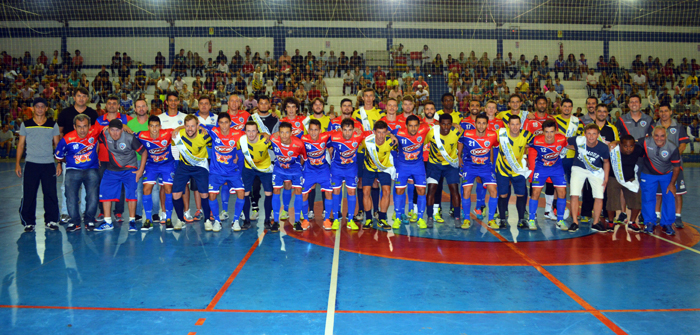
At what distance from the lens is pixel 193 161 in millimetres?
7906

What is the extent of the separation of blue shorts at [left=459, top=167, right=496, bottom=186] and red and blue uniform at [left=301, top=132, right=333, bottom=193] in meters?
2.42

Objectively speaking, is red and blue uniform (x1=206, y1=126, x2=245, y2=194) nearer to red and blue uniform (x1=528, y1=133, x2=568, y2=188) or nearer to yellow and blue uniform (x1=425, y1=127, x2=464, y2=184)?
yellow and blue uniform (x1=425, y1=127, x2=464, y2=184)

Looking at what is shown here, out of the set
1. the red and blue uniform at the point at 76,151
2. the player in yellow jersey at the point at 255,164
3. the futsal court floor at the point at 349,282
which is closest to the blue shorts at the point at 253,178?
the player in yellow jersey at the point at 255,164

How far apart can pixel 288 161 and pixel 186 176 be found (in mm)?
1750

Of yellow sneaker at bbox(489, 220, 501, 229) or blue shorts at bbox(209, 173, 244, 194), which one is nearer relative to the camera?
blue shorts at bbox(209, 173, 244, 194)

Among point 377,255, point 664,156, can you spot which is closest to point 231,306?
point 377,255

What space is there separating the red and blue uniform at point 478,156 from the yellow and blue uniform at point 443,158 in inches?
5.8

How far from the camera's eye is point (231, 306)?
4.71 metres

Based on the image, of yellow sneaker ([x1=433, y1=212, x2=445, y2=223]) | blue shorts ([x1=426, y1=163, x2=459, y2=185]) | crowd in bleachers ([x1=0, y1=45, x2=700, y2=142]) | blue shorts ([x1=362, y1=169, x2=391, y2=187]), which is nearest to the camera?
blue shorts ([x1=362, y1=169, x2=391, y2=187])

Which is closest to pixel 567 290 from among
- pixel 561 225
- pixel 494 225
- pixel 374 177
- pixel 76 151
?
pixel 494 225

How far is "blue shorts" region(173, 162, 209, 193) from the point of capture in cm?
798

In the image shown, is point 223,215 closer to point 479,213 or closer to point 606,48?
point 479,213

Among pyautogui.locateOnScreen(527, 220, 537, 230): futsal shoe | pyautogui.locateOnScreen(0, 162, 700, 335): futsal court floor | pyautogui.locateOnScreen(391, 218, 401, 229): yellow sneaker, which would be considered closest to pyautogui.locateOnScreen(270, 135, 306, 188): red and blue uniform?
pyautogui.locateOnScreen(0, 162, 700, 335): futsal court floor

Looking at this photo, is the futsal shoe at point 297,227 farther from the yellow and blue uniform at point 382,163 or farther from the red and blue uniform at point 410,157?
the red and blue uniform at point 410,157
